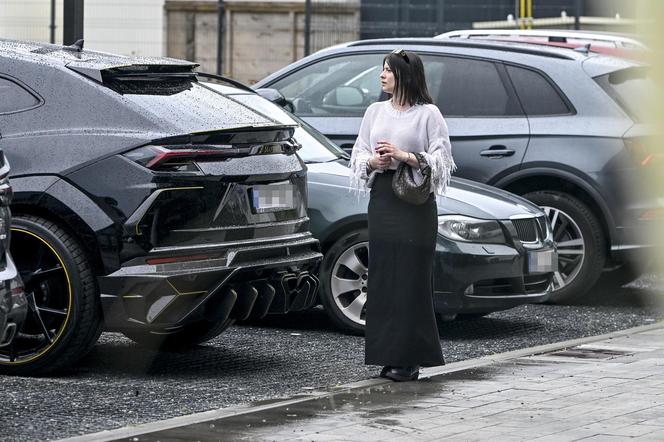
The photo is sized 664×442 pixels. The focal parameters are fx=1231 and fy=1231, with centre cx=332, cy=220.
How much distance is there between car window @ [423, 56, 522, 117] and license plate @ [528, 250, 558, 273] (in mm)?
1969

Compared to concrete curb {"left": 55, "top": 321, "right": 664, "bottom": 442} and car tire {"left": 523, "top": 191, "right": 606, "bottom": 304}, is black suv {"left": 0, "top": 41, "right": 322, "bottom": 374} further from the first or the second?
car tire {"left": 523, "top": 191, "right": 606, "bottom": 304}

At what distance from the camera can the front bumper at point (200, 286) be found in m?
5.47

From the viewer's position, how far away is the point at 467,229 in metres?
7.39

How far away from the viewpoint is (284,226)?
6109 millimetres

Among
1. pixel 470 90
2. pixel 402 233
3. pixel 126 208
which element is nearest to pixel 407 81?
pixel 402 233

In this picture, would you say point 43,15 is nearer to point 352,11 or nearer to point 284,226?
point 352,11

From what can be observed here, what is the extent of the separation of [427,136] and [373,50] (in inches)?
169

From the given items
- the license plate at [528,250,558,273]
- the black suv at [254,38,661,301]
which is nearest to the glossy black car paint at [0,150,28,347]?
the license plate at [528,250,558,273]

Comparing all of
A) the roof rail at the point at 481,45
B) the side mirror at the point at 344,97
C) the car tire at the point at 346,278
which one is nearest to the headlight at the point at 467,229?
the car tire at the point at 346,278

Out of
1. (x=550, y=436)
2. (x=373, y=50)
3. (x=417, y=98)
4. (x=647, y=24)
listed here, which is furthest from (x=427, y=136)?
(x=647, y=24)

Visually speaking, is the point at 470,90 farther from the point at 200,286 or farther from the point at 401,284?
the point at 200,286

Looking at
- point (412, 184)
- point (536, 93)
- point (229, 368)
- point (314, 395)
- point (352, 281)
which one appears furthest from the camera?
point (536, 93)

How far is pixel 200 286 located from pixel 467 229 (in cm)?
233

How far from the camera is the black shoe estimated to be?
19.0ft
